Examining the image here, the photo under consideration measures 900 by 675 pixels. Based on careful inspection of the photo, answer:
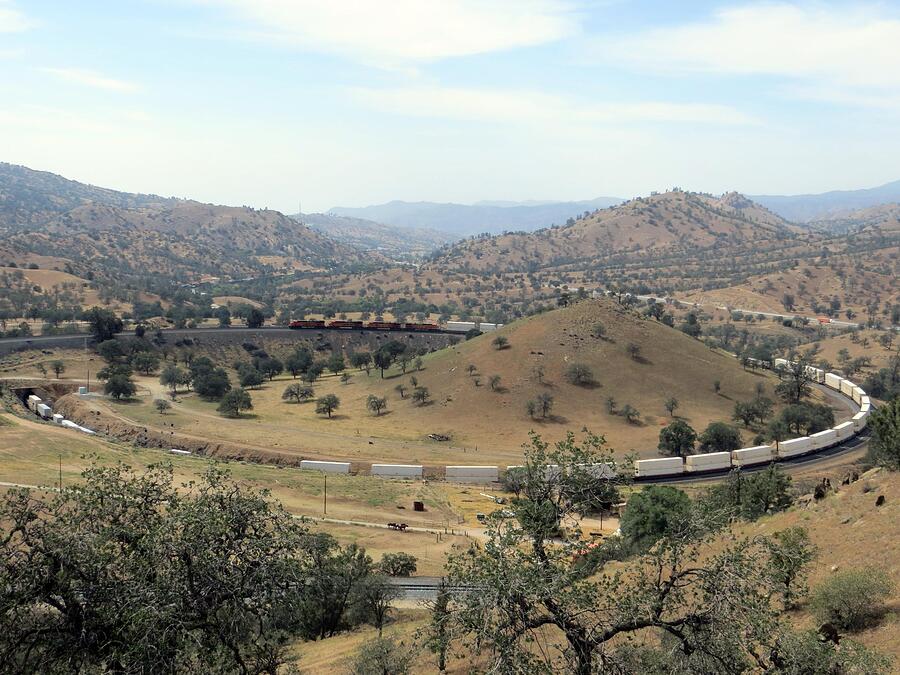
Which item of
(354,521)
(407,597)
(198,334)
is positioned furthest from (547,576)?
(198,334)

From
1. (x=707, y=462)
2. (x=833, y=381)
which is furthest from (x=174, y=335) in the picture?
(x=833, y=381)

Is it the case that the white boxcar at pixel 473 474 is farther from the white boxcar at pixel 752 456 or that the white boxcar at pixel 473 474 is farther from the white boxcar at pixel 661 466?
the white boxcar at pixel 752 456

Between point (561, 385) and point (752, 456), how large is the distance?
90.6ft

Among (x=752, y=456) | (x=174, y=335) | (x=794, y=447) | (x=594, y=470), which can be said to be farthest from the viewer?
(x=174, y=335)

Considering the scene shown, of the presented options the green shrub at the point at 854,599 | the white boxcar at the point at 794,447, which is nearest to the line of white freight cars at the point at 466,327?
the white boxcar at the point at 794,447

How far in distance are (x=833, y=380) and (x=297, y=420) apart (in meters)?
86.6

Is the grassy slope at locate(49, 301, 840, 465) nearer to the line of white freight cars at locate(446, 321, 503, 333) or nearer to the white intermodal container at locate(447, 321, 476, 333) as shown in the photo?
the line of white freight cars at locate(446, 321, 503, 333)

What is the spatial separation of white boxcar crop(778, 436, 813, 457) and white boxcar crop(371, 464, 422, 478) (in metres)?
39.1

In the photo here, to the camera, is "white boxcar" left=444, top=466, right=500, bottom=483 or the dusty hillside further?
"white boxcar" left=444, top=466, right=500, bottom=483

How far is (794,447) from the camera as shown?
73250 millimetres

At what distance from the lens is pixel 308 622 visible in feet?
108

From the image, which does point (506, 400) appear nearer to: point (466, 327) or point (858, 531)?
point (466, 327)

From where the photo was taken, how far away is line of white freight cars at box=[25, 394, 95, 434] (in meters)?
79.9

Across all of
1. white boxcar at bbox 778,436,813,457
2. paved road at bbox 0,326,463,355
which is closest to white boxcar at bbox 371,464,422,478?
white boxcar at bbox 778,436,813,457
